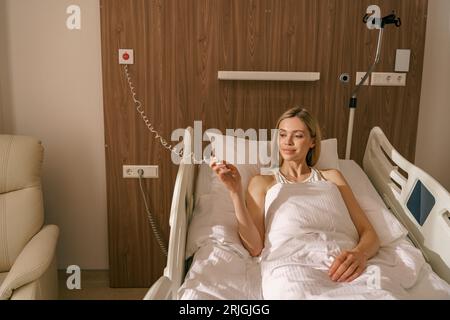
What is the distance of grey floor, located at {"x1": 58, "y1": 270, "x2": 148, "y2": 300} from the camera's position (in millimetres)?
2523

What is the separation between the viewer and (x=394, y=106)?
2.44m

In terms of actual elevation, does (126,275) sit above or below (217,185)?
below

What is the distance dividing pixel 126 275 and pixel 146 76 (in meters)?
1.12

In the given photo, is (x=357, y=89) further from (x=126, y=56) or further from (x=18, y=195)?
(x=18, y=195)

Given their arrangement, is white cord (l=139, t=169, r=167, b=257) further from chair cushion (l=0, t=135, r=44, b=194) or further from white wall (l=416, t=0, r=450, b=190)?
white wall (l=416, t=0, r=450, b=190)

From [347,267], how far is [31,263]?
122 centimetres

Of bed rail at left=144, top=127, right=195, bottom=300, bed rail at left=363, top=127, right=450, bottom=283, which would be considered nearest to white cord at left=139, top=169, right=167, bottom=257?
bed rail at left=144, top=127, right=195, bottom=300

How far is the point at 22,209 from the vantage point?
2104 mm

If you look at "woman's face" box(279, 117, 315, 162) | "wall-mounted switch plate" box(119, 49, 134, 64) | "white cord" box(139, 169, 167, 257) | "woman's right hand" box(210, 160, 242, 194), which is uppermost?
"wall-mounted switch plate" box(119, 49, 134, 64)

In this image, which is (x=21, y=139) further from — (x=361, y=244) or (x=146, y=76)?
(x=361, y=244)

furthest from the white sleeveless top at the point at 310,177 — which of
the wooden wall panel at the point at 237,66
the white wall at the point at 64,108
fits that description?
the white wall at the point at 64,108

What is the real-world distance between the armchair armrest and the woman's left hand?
3.74 ft

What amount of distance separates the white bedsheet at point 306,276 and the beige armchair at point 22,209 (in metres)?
0.82
